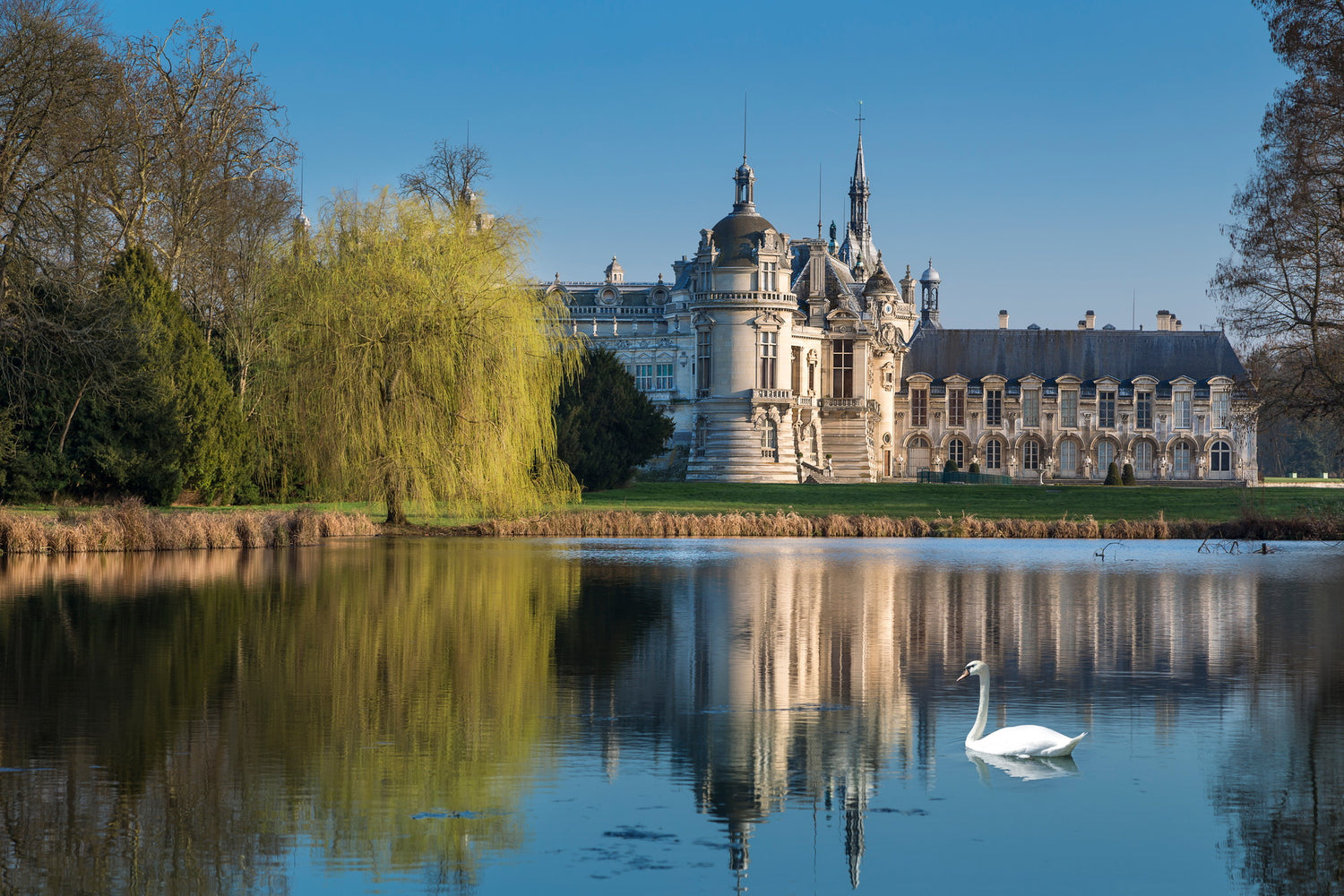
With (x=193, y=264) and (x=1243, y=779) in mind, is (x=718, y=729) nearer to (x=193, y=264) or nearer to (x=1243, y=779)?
(x=1243, y=779)

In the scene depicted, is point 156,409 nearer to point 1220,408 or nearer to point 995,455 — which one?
point 995,455

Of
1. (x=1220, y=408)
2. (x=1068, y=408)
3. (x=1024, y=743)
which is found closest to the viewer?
(x=1024, y=743)

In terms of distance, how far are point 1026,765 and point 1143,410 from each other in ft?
256

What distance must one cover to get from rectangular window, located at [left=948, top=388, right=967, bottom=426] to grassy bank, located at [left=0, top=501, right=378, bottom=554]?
57983 mm

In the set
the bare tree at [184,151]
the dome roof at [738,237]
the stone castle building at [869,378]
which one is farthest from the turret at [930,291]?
the bare tree at [184,151]

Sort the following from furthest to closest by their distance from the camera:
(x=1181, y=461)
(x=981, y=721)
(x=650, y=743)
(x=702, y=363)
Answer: (x=1181, y=461), (x=702, y=363), (x=650, y=743), (x=981, y=721)

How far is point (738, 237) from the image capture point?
66.9m

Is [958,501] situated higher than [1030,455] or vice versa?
[1030,455]

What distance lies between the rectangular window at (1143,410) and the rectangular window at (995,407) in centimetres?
719

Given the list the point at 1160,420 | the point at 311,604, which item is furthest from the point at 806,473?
the point at 311,604

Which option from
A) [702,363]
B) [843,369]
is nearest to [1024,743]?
[702,363]

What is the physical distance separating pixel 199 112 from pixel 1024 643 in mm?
27898

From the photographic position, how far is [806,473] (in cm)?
6762

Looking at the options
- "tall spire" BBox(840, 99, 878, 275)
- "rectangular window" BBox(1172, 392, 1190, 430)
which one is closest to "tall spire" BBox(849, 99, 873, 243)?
"tall spire" BBox(840, 99, 878, 275)
